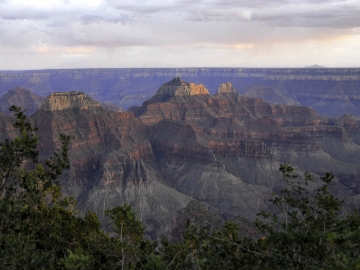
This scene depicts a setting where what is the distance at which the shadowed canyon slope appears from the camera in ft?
360

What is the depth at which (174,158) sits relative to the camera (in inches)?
5615

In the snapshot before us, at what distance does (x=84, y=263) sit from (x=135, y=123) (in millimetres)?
135552

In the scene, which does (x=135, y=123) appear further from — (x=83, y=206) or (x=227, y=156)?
Answer: (x=83, y=206)

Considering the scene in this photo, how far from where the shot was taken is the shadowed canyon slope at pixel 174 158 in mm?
109750

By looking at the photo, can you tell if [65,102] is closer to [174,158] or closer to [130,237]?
[174,158]

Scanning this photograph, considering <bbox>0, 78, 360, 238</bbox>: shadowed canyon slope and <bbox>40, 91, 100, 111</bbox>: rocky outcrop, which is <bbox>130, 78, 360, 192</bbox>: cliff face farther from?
<bbox>40, 91, 100, 111</bbox>: rocky outcrop

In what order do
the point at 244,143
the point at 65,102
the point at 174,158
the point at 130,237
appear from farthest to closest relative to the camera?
the point at 244,143 < the point at 174,158 < the point at 65,102 < the point at 130,237

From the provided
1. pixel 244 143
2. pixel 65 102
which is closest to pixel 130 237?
pixel 65 102

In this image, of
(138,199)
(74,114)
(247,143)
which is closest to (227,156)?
(247,143)

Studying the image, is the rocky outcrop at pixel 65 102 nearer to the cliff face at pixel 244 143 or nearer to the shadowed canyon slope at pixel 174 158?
the shadowed canyon slope at pixel 174 158

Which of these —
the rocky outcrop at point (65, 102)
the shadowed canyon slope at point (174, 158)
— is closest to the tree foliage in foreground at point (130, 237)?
the shadowed canyon slope at point (174, 158)

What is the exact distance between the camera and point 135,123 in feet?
508

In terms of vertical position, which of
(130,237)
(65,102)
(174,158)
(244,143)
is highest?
(130,237)

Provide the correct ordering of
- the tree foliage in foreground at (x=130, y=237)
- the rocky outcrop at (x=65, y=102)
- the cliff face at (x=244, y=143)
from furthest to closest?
the cliff face at (x=244, y=143) → the rocky outcrop at (x=65, y=102) → the tree foliage in foreground at (x=130, y=237)
